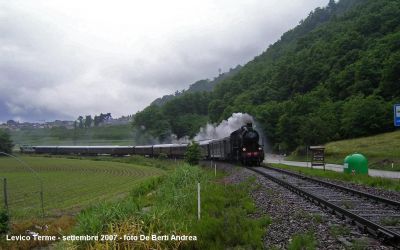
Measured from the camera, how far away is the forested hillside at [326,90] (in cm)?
7619

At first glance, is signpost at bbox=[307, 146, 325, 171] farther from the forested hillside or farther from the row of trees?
the row of trees

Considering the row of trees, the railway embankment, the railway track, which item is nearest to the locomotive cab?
the railway track

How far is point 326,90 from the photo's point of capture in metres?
110

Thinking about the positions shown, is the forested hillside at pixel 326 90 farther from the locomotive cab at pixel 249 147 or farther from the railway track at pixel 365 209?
the railway track at pixel 365 209

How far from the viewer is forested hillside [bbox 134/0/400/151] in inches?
3000

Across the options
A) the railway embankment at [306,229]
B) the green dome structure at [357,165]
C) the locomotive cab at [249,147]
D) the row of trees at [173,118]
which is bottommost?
the railway embankment at [306,229]

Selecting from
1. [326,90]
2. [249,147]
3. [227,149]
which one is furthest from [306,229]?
[326,90]

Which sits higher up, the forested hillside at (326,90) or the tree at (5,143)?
the forested hillside at (326,90)

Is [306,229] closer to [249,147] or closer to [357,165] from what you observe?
[357,165]

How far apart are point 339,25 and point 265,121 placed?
202ft

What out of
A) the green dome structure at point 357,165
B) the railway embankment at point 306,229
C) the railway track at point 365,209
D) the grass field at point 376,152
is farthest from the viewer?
the grass field at point 376,152

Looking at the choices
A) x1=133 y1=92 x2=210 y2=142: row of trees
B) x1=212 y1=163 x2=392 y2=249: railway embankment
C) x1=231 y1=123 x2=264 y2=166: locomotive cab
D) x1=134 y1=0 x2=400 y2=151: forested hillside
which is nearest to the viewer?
x1=212 y1=163 x2=392 y2=249: railway embankment

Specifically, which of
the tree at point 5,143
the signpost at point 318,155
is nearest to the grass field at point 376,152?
the signpost at point 318,155

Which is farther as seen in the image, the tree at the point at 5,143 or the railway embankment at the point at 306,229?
the tree at the point at 5,143
